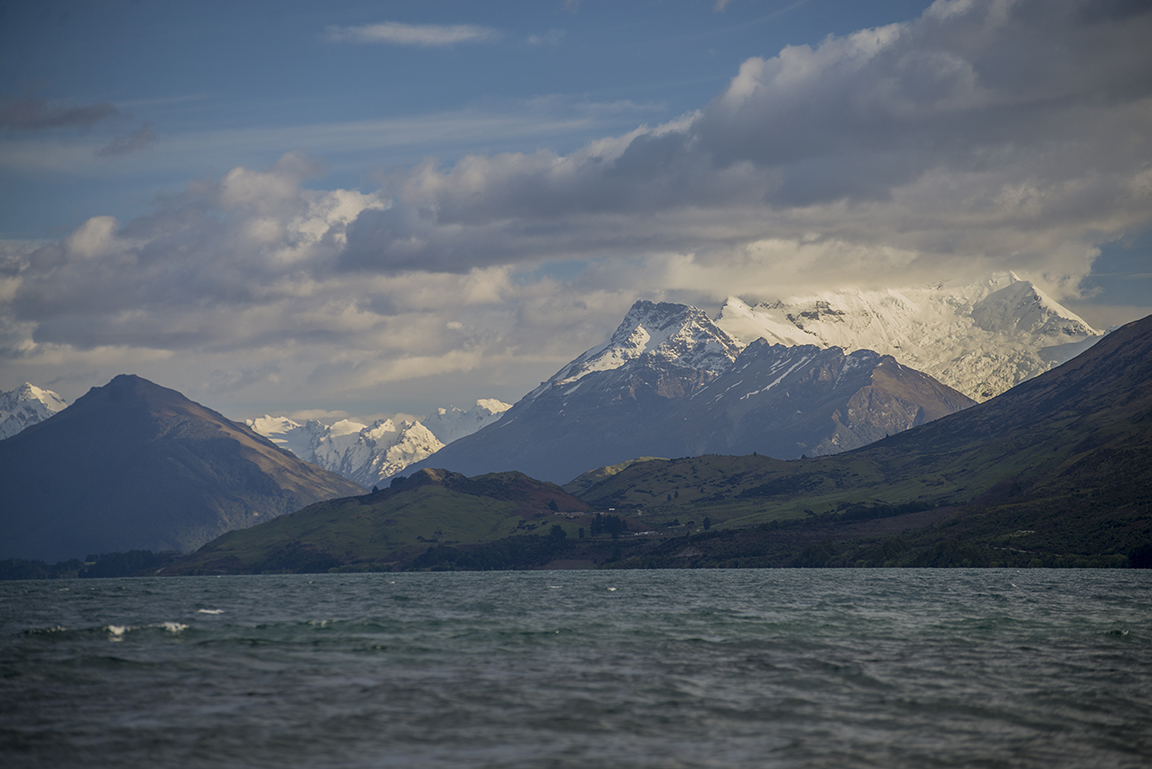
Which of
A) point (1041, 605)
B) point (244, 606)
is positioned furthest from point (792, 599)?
point (244, 606)

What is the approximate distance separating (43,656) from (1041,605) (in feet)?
413

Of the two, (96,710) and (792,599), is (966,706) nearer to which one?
(96,710)

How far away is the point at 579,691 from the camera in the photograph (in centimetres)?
6700

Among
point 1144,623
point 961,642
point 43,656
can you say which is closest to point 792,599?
point 1144,623

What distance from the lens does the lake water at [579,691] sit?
5075 cm

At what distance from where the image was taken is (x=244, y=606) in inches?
6142

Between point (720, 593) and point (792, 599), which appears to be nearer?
point (792, 599)

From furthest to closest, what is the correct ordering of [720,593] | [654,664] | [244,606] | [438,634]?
[720,593], [244,606], [438,634], [654,664]

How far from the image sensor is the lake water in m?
50.8

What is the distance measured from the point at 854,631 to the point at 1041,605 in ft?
173

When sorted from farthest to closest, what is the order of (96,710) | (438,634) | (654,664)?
(438,634) → (654,664) → (96,710)

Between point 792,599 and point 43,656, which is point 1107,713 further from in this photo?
point 792,599

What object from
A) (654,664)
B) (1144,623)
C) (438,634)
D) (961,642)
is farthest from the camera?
(1144,623)

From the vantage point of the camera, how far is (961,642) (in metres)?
96.2
